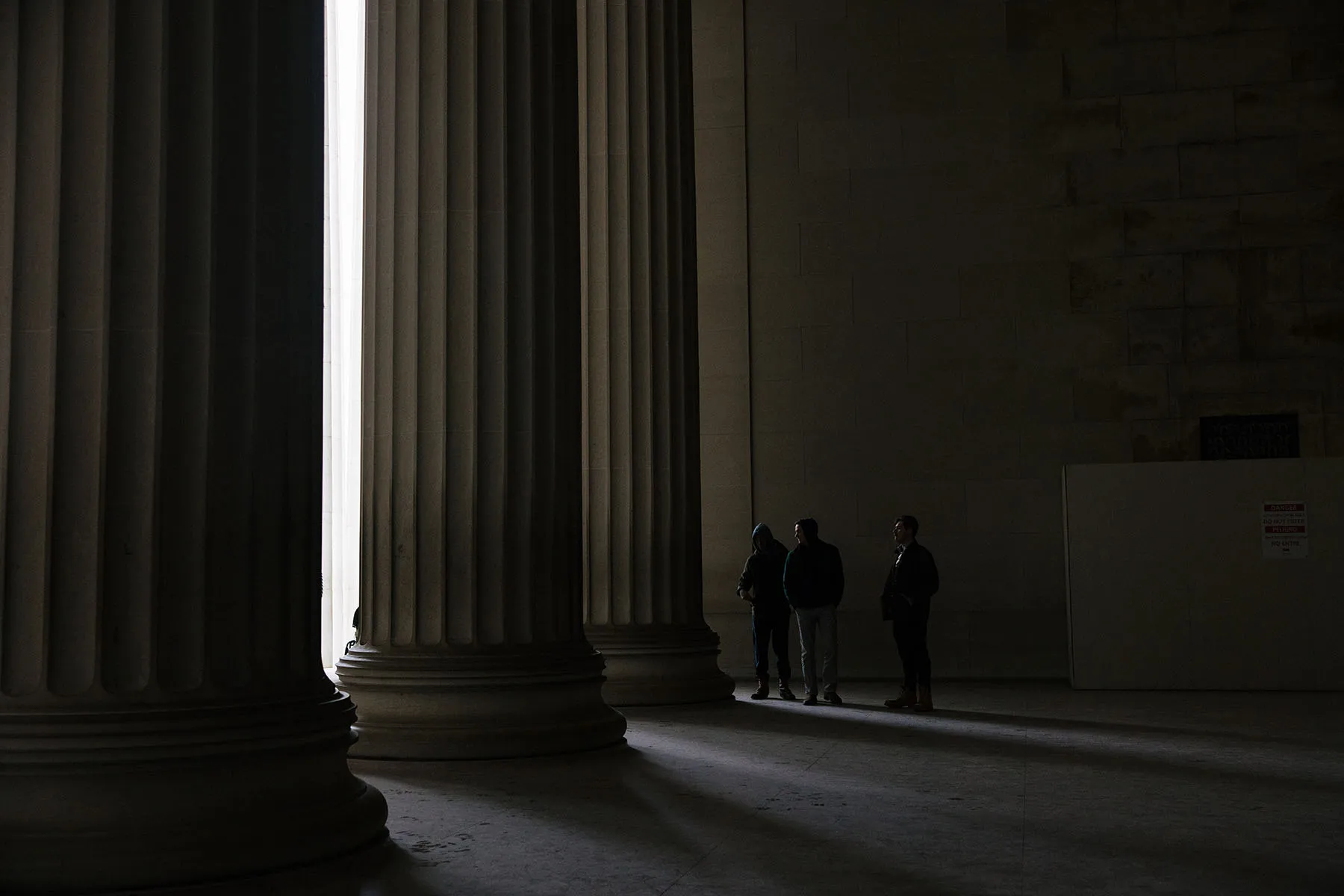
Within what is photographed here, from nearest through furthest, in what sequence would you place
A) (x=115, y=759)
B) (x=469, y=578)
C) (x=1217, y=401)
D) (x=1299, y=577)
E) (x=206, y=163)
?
1. (x=115, y=759)
2. (x=206, y=163)
3. (x=469, y=578)
4. (x=1299, y=577)
5. (x=1217, y=401)

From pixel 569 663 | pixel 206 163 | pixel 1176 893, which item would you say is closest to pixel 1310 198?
pixel 569 663

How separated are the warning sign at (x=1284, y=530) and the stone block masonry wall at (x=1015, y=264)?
2432mm

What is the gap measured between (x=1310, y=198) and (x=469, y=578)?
54.5 feet

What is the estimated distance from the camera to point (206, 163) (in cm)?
780

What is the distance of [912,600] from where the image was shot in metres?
17.0

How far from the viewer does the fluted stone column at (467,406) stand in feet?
40.6

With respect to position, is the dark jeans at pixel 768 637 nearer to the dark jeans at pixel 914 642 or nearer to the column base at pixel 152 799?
the dark jeans at pixel 914 642

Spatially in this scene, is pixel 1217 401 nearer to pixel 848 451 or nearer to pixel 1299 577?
pixel 1299 577

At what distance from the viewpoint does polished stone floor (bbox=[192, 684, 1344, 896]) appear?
296 inches

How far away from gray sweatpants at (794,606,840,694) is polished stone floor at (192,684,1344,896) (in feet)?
8.17

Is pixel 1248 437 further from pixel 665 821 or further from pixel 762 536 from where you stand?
pixel 665 821

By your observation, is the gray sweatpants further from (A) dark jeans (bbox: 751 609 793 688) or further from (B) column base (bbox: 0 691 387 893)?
(B) column base (bbox: 0 691 387 893)

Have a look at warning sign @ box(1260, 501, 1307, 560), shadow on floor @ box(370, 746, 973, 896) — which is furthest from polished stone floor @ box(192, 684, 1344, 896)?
warning sign @ box(1260, 501, 1307, 560)

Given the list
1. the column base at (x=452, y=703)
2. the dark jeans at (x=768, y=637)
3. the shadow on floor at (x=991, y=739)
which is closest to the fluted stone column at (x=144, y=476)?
the column base at (x=452, y=703)
